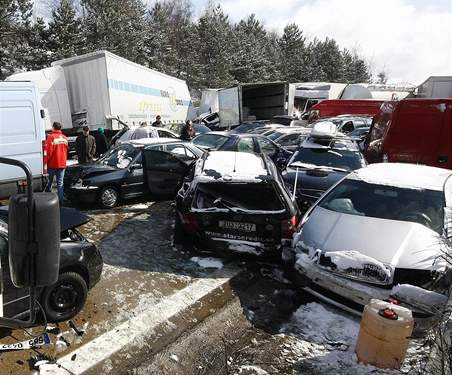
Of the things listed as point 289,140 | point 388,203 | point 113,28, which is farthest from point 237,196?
point 113,28

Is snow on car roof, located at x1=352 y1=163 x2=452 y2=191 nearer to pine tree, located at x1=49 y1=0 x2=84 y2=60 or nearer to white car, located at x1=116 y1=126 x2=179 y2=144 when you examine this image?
white car, located at x1=116 y1=126 x2=179 y2=144

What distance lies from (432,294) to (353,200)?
6.31 ft

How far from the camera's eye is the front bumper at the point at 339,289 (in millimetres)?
4004

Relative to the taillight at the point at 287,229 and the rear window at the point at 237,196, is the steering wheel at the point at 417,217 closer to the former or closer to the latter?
the taillight at the point at 287,229

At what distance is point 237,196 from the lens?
595 centimetres

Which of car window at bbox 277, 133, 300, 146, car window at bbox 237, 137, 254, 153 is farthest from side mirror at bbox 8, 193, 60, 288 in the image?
car window at bbox 277, 133, 300, 146

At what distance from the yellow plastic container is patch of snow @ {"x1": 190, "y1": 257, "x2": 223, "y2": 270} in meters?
2.58

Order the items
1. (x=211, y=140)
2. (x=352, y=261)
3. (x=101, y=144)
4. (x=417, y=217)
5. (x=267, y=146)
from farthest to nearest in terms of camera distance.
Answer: (x=101, y=144) < (x=211, y=140) < (x=267, y=146) < (x=417, y=217) < (x=352, y=261)

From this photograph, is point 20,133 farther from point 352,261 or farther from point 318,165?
point 352,261

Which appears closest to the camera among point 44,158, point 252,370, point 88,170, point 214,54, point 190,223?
point 252,370

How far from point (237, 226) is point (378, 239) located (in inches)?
73.4

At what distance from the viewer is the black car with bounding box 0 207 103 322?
3.69m

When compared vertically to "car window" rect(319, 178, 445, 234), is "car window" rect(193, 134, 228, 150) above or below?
above

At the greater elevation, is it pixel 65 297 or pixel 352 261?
pixel 352 261
